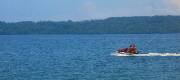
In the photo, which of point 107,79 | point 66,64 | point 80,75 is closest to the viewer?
point 107,79

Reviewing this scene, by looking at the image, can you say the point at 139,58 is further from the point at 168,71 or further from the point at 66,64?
the point at 168,71

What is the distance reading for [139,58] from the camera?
251 feet

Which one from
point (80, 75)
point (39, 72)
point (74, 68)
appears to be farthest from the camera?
point (74, 68)

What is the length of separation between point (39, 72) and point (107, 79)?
1018 centimetres

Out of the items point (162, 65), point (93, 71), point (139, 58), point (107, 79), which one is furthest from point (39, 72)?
point (139, 58)

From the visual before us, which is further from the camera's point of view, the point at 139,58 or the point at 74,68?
the point at 139,58

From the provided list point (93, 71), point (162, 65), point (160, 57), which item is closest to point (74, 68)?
point (93, 71)

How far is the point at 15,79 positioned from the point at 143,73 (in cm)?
1197

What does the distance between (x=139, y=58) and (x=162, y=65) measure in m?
9.97

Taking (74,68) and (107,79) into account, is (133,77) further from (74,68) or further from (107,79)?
(74,68)

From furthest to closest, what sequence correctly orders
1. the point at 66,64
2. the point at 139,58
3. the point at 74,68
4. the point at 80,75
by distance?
the point at 139,58, the point at 66,64, the point at 74,68, the point at 80,75

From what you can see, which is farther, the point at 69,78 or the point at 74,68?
the point at 74,68

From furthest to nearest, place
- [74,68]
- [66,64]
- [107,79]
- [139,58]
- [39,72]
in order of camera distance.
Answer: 1. [139,58]
2. [66,64]
3. [74,68]
4. [39,72]
5. [107,79]

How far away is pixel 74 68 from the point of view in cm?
6488
